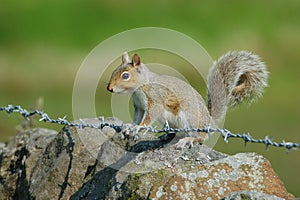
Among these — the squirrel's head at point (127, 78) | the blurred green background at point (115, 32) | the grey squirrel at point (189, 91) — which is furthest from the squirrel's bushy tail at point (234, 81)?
the blurred green background at point (115, 32)

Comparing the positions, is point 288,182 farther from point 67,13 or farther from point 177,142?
point 67,13

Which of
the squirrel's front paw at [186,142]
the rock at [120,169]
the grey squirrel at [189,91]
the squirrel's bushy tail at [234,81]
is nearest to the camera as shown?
the rock at [120,169]

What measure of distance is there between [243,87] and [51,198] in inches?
45.7

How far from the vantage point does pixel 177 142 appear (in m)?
3.99

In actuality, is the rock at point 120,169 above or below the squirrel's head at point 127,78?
below

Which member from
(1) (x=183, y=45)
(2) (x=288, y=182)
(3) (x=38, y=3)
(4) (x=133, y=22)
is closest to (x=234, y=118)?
(1) (x=183, y=45)

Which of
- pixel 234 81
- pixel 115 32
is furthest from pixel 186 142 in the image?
pixel 115 32

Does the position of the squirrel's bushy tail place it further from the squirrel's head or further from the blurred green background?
the blurred green background

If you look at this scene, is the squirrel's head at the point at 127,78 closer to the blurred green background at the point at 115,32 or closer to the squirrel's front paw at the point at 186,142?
the squirrel's front paw at the point at 186,142

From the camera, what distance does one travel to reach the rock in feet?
11.2

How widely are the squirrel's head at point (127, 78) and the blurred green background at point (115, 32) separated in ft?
23.5

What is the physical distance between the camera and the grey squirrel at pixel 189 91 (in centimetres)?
430

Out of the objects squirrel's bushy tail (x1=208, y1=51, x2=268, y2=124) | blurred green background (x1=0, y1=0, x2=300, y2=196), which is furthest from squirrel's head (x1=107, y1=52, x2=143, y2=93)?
blurred green background (x1=0, y1=0, x2=300, y2=196)

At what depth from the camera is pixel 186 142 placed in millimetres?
3984
